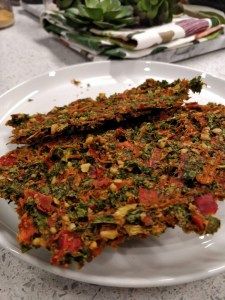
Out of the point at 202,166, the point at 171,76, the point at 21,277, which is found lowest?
the point at 21,277

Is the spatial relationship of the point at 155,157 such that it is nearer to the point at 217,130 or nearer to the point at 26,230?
the point at 217,130

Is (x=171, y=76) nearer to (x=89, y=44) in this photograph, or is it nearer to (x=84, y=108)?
(x=89, y=44)

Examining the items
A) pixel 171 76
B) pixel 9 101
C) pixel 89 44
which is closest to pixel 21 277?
pixel 9 101

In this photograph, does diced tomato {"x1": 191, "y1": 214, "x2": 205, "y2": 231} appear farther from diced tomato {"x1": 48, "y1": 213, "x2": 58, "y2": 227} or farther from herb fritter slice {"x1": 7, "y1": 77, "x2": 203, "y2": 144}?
herb fritter slice {"x1": 7, "y1": 77, "x2": 203, "y2": 144}

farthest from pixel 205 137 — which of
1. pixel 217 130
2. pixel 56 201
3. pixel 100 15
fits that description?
pixel 100 15

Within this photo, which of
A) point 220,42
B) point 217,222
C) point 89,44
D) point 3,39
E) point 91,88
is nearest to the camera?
point 217,222

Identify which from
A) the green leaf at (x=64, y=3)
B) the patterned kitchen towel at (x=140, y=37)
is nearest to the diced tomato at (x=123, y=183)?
the patterned kitchen towel at (x=140, y=37)
